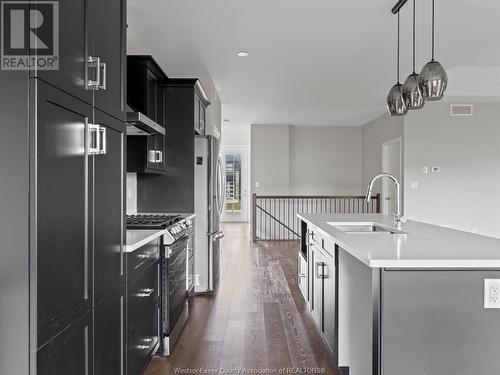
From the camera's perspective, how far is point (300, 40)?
152 inches

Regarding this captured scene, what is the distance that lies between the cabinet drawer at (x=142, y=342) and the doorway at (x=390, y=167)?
5.79 metres

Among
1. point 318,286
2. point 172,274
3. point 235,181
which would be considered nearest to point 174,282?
point 172,274

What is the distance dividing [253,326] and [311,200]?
615cm

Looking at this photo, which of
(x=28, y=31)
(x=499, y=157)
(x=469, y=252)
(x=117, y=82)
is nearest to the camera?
(x=28, y=31)

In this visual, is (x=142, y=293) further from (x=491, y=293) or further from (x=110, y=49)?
(x=491, y=293)

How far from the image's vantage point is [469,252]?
5.74 feet

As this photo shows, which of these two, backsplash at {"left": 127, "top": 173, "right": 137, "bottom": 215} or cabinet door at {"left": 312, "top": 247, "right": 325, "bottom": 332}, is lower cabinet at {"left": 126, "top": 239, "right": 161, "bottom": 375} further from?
backsplash at {"left": 127, "top": 173, "right": 137, "bottom": 215}

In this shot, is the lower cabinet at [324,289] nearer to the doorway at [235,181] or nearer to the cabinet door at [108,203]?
the cabinet door at [108,203]

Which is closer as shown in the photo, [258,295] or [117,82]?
[117,82]

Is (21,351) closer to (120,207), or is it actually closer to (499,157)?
(120,207)

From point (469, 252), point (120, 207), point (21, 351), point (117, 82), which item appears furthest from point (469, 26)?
point (21, 351)

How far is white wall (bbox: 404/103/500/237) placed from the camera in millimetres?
6523

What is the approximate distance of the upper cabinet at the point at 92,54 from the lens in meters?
1.30

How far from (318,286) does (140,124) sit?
172 cm
